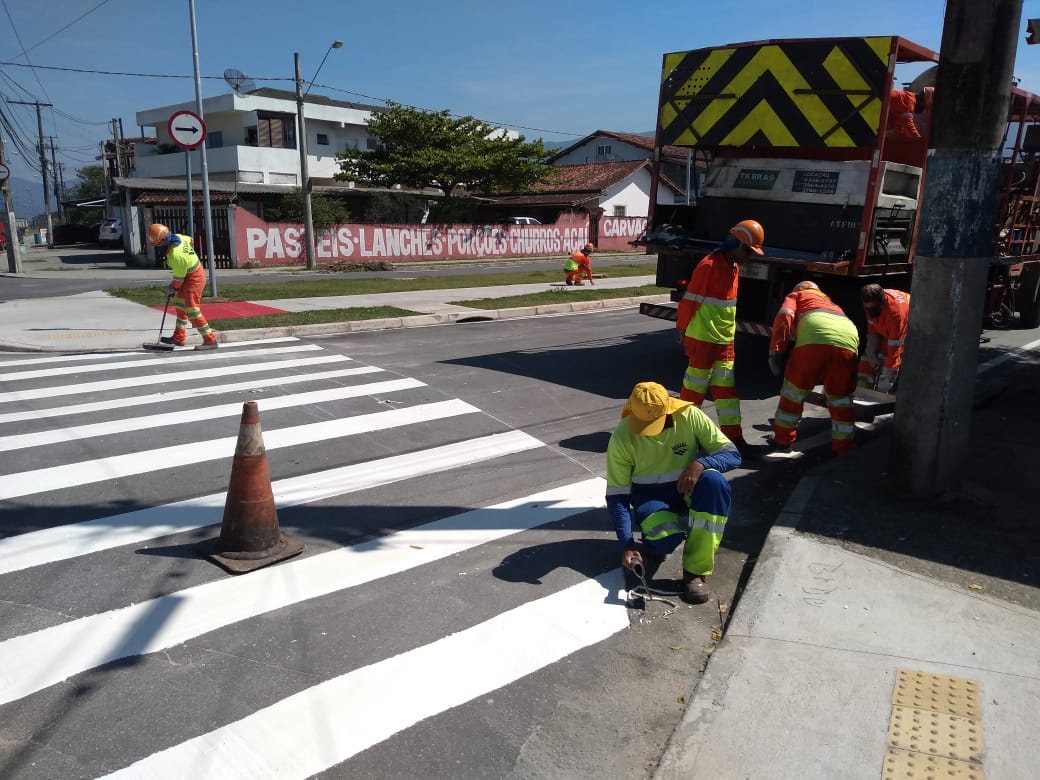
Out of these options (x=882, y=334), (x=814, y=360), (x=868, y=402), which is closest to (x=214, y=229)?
(x=868, y=402)

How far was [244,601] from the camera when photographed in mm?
4223

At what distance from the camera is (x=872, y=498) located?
548 centimetres

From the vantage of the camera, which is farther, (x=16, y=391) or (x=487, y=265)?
(x=487, y=265)

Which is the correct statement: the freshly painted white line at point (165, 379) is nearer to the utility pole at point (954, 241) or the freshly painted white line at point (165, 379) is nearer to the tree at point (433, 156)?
the utility pole at point (954, 241)

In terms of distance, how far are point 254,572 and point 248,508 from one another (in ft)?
1.19

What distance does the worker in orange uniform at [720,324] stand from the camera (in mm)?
6652

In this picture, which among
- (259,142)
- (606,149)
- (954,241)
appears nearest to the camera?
(954,241)

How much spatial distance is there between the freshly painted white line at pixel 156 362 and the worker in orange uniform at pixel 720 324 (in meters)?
6.14

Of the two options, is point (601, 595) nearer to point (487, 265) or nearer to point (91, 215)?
point (487, 265)

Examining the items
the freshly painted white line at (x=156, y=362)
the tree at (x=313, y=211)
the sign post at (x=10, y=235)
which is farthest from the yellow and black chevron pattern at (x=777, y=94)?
the sign post at (x=10, y=235)

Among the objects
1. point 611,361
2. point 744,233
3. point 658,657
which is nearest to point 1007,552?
point 658,657

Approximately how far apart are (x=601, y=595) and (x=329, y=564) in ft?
5.08

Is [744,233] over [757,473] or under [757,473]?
over

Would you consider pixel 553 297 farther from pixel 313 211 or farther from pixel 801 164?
pixel 313 211
